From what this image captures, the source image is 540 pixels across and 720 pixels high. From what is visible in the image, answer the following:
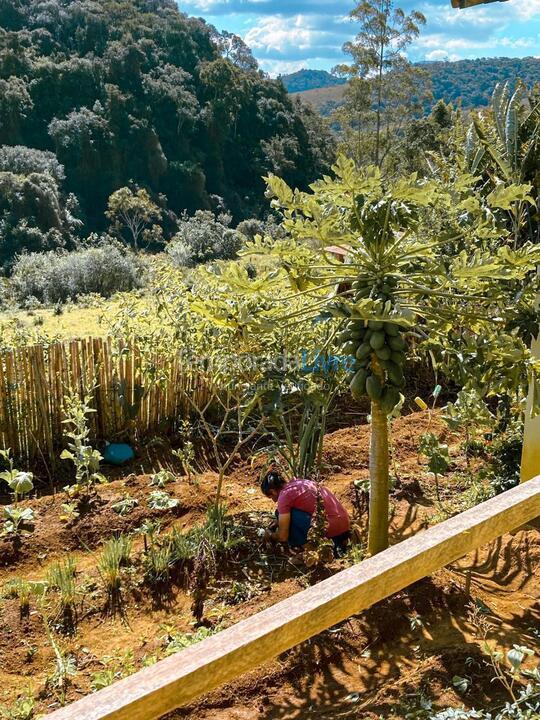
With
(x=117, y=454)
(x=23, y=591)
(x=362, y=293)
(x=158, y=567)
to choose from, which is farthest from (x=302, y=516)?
(x=117, y=454)

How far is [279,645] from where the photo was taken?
5.15ft

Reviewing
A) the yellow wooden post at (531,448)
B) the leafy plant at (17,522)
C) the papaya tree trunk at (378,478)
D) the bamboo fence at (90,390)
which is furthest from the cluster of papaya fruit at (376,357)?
the bamboo fence at (90,390)

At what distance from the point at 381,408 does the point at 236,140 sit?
5266cm

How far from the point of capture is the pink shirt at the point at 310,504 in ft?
12.9

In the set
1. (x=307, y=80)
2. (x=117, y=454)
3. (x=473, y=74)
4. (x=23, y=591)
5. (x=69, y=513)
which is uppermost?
(x=307, y=80)

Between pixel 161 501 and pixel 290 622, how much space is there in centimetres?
320

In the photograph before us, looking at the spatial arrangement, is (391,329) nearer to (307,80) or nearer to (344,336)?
(344,336)

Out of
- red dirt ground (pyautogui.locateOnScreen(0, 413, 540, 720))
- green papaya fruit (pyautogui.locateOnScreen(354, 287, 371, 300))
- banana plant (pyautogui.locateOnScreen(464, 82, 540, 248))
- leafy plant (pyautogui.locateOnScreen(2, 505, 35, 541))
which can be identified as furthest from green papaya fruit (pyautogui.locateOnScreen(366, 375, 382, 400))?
leafy plant (pyautogui.locateOnScreen(2, 505, 35, 541))

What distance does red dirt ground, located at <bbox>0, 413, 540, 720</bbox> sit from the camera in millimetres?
2506

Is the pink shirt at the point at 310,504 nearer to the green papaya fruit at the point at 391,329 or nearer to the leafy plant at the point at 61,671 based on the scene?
the leafy plant at the point at 61,671

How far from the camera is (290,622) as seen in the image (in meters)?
1.57

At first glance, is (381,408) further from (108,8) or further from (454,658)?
(108,8)

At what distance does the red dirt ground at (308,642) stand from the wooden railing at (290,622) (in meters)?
0.67

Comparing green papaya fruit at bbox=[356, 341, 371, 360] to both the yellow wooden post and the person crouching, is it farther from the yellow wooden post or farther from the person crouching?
the yellow wooden post
